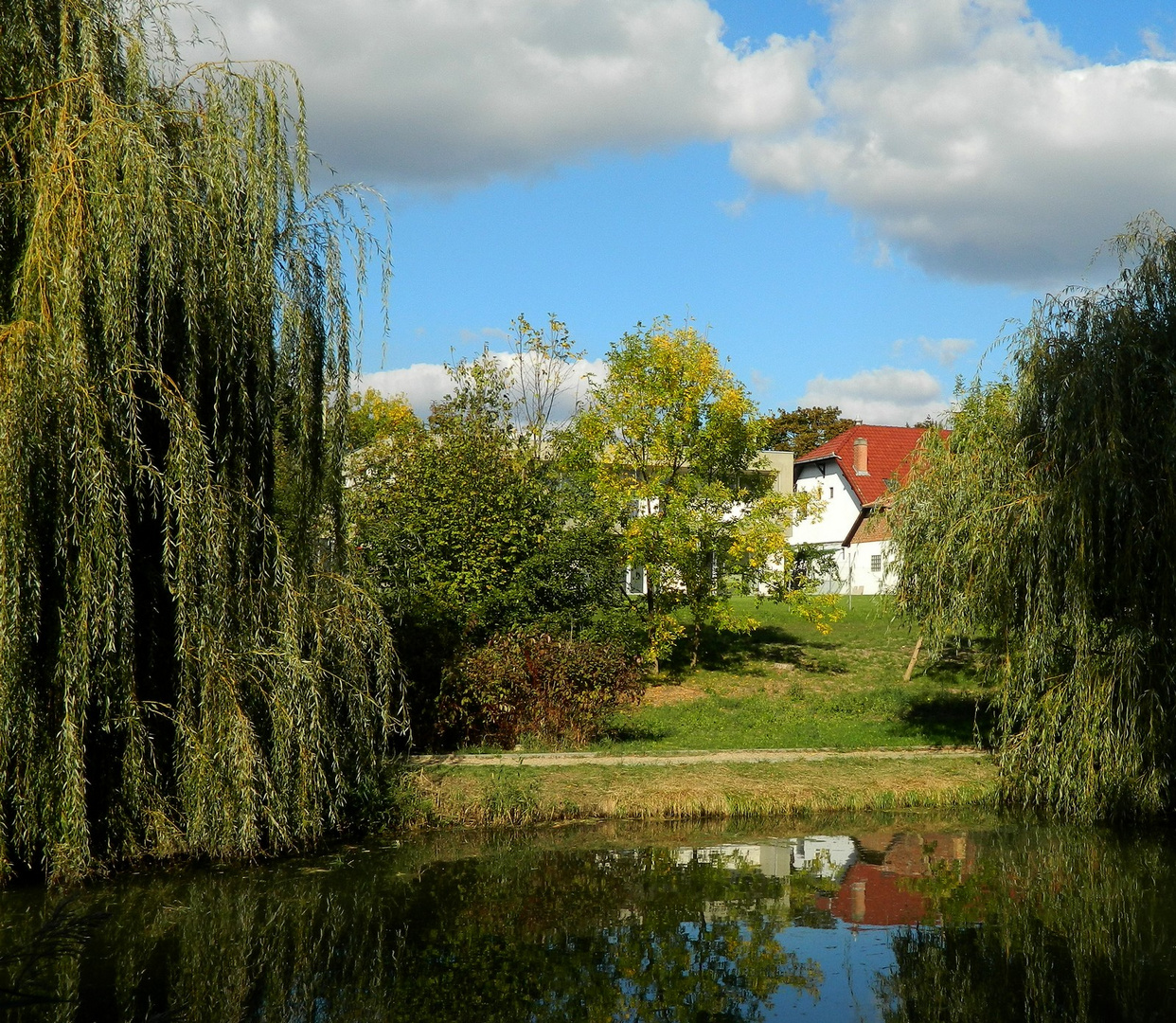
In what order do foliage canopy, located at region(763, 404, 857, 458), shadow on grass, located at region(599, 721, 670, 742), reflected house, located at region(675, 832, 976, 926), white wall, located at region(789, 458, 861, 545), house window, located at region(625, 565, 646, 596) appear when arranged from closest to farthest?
1. reflected house, located at region(675, 832, 976, 926)
2. shadow on grass, located at region(599, 721, 670, 742)
3. house window, located at region(625, 565, 646, 596)
4. white wall, located at region(789, 458, 861, 545)
5. foliage canopy, located at region(763, 404, 857, 458)

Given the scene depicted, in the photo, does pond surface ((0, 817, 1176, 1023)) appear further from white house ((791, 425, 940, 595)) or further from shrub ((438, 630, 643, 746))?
white house ((791, 425, 940, 595))

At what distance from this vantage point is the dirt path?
1689cm

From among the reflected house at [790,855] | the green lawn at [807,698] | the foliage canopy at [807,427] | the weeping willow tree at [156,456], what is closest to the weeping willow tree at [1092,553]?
the reflected house at [790,855]

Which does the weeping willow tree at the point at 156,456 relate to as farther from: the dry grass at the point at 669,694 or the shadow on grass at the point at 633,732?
the dry grass at the point at 669,694

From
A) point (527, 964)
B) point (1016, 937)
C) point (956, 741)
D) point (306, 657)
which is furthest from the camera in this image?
Answer: point (956, 741)

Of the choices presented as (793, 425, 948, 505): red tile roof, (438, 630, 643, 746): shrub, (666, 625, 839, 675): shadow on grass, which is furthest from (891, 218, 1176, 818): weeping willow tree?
(793, 425, 948, 505): red tile roof

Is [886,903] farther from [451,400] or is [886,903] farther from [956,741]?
[451,400]

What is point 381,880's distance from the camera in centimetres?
1205

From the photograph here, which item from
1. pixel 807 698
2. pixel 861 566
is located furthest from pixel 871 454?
pixel 807 698

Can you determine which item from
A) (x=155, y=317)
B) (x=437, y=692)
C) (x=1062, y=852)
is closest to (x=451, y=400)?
(x=437, y=692)

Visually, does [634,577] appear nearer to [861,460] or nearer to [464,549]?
[464,549]

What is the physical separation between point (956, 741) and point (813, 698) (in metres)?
4.46

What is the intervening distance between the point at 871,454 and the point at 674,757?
1149 inches

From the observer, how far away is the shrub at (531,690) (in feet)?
59.9
